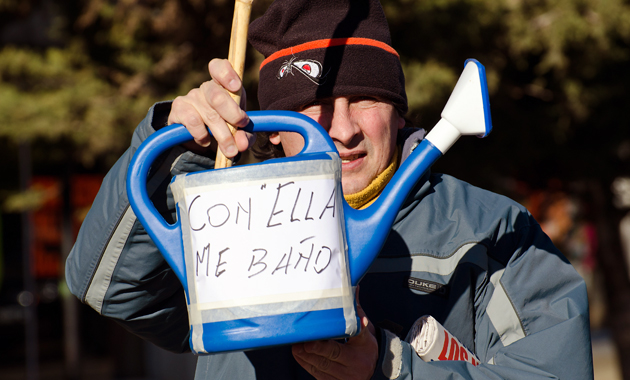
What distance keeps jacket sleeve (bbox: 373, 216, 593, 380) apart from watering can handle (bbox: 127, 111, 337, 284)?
34 centimetres

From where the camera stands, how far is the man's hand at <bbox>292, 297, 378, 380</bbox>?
0.92m

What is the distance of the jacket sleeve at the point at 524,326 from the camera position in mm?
1012

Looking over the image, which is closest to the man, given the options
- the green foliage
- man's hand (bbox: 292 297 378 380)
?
man's hand (bbox: 292 297 378 380)

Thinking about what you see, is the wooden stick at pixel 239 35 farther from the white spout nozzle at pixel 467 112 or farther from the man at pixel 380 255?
the white spout nozzle at pixel 467 112

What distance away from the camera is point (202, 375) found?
4.38 feet

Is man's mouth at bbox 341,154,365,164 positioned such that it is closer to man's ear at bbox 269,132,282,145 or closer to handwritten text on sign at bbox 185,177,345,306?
man's ear at bbox 269,132,282,145

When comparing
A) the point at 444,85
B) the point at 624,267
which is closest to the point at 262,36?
the point at 444,85

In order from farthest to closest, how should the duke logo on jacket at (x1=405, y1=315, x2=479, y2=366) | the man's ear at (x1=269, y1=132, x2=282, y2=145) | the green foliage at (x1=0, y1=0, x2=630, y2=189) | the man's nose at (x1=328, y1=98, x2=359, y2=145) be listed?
the green foliage at (x1=0, y1=0, x2=630, y2=189) → the man's ear at (x1=269, y1=132, x2=282, y2=145) → the man's nose at (x1=328, y1=98, x2=359, y2=145) → the duke logo on jacket at (x1=405, y1=315, x2=479, y2=366)

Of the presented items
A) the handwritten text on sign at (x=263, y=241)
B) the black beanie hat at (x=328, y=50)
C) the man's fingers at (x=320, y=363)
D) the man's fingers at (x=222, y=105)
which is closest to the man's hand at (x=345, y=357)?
the man's fingers at (x=320, y=363)

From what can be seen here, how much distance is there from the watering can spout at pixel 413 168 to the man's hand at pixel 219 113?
0.20m

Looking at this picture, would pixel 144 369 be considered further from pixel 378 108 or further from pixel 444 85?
pixel 378 108

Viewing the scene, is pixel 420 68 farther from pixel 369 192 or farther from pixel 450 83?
pixel 369 192

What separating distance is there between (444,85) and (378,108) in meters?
2.08

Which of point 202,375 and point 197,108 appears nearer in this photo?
point 197,108
